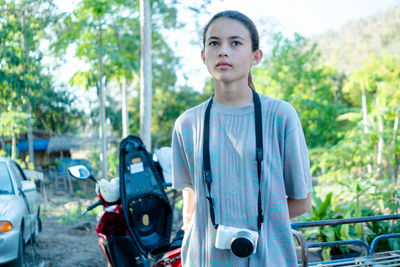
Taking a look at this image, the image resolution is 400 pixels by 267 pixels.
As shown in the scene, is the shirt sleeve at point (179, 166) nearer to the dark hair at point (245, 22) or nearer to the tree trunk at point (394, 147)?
the dark hair at point (245, 22)

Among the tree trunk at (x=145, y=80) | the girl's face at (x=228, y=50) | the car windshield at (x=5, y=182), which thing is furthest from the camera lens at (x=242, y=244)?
the tree trunk at (x=145, y=80)

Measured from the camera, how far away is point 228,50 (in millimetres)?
1189

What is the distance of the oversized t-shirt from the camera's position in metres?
1.13

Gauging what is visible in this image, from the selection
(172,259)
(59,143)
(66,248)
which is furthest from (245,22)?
(59,143)

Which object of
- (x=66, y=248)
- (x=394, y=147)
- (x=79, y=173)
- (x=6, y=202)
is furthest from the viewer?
(x=394, y=147)

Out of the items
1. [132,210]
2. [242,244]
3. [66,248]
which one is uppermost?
[242,244]

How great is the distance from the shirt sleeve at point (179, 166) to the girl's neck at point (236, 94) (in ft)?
0.70

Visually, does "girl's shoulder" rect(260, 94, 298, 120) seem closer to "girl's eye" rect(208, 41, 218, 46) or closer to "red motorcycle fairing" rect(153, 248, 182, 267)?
"girl's eye" rect(208, 41, 218, 46)

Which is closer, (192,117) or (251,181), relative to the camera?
(251,181)

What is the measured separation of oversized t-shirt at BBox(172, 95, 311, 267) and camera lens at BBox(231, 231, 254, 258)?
6cm

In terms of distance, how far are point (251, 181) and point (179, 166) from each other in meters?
0.31

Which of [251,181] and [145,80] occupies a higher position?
[145,80]

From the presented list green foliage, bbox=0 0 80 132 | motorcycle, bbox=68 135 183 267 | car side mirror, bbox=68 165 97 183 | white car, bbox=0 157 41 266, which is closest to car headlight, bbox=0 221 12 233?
white car, bbox=0 157 41 266

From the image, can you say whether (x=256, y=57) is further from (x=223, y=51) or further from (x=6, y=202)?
(x=6, y=202)
